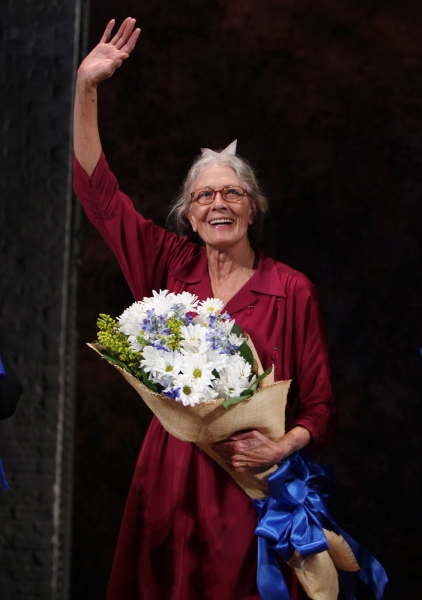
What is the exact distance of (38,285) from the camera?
298 cm

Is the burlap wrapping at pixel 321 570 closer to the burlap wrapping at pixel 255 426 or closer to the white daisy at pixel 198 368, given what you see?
the burlap wrapping at pixel 255 426

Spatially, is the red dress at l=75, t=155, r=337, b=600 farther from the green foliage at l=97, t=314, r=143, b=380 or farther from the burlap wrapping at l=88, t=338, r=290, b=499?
the green foliage at l=97, t=314, r=143, b=380

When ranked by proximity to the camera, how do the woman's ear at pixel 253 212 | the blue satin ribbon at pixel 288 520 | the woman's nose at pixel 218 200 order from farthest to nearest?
the woman's ear at pixel 253 212 < the woman's nose at pixel 218 200 < the blue satin ribbon at pixel 288 520

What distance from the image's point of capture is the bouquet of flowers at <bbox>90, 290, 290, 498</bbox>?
1949 millimetres

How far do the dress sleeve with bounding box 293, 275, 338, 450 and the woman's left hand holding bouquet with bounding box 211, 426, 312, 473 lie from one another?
6.0 inches

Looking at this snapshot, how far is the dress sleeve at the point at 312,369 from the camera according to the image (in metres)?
2.32

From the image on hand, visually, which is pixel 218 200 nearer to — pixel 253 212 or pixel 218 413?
pixel 253 212

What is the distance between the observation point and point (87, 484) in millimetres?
3027

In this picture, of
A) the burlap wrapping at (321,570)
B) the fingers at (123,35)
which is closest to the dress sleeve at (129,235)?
the fingers at (123,35)

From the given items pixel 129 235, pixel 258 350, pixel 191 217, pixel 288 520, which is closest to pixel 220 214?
pixel 191 217

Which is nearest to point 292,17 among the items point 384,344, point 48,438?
point 384,344

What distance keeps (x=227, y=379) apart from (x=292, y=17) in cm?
159

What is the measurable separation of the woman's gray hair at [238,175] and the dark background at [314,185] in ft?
1.43

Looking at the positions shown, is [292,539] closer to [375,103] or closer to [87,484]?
[87,484]
